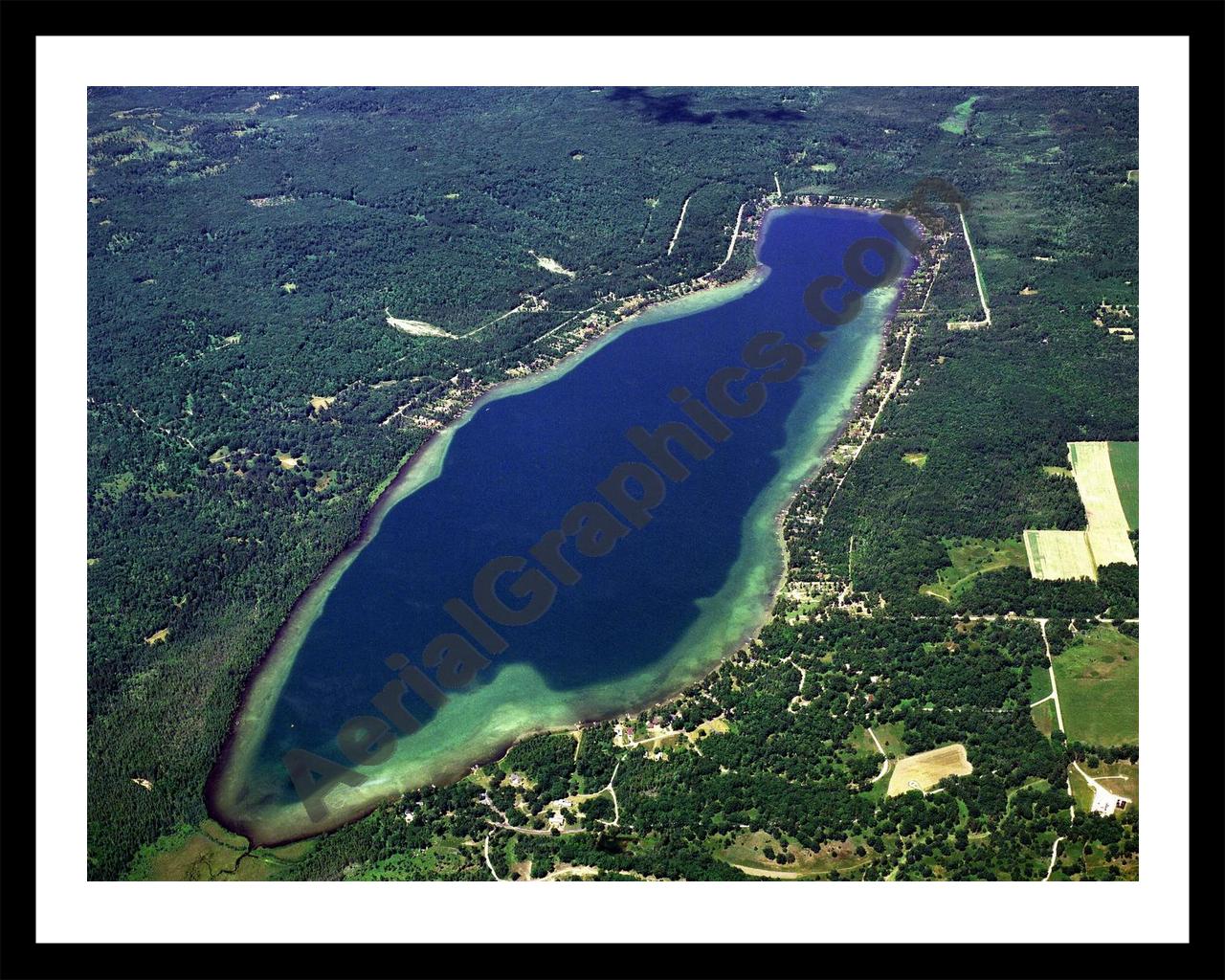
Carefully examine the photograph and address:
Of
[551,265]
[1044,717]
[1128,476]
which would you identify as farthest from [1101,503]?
[551,265]

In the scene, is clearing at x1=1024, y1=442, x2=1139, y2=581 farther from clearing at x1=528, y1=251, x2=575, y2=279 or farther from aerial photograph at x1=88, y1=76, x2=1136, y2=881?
clearing at x1=528, y1=251, x2=575, y2=279

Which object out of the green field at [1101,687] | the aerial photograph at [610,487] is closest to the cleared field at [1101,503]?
the aerial photograph at [610,487]

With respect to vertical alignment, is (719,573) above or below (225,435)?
below

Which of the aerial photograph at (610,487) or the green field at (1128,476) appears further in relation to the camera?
the green field at (1128,476)

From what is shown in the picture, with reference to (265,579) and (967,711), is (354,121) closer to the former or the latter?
(265,579)

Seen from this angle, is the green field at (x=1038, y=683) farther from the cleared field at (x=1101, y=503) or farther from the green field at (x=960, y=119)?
the green field at (x=960, y=119)

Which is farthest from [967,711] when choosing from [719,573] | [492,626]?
[492,626]

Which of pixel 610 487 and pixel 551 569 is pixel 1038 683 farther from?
pixel 610 487
